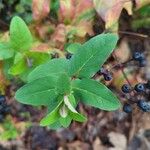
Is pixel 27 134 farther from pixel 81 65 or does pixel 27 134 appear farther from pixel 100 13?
pixel 81 65

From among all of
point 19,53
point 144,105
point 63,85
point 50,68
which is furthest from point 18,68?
point 144,105

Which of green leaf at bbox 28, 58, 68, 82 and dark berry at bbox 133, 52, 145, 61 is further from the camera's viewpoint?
dark berry at bbox 133, 52, 145, 61

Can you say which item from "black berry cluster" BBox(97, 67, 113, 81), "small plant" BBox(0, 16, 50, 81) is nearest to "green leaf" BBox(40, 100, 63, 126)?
"black berry cluster" BBox(97, 67, 113, 81)

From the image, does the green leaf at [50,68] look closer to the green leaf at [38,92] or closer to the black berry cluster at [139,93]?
the green leaf at [38,92]

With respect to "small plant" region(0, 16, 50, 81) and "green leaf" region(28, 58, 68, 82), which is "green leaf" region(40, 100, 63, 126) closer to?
"green leaf" region(28, 58, 68, 82)

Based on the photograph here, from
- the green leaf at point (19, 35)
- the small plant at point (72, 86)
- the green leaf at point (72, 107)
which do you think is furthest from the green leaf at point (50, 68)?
the green leaf at point (19, 35)

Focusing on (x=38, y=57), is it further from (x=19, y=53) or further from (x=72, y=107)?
(x=72, y=107)
